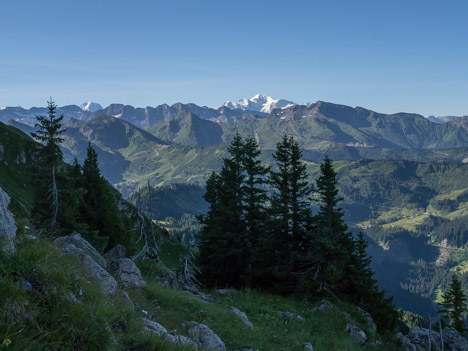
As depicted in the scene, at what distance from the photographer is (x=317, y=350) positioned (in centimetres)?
1302

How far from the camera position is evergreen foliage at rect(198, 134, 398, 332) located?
25.7 m

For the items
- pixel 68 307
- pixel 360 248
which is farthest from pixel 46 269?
pixel 360 248

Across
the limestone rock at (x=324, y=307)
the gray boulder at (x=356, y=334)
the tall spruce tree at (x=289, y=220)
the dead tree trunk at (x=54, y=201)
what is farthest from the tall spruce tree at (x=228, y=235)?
the dead tree trunk at (x=54, y=201)

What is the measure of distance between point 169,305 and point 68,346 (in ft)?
24.6

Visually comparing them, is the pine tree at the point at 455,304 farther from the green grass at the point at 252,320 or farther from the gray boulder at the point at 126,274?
the gray boulder at the point at 126,274

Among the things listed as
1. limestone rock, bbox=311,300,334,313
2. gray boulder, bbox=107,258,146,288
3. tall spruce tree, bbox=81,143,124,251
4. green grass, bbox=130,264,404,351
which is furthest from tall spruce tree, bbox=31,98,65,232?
limestone rock, bbox=311,300,334,313

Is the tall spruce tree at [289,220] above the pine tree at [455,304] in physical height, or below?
above

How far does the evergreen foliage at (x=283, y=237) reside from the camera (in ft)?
84.3

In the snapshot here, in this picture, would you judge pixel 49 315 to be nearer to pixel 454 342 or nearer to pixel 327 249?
pixel 327 249

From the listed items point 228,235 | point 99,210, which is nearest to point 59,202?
point 99,210

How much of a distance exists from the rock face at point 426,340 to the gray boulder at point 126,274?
19.6 m

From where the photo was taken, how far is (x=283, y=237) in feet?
94.3

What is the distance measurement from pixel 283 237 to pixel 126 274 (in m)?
18.8

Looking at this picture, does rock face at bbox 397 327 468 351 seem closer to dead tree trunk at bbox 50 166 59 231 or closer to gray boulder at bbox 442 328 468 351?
gray boulder at bbox 442 328 468 351
